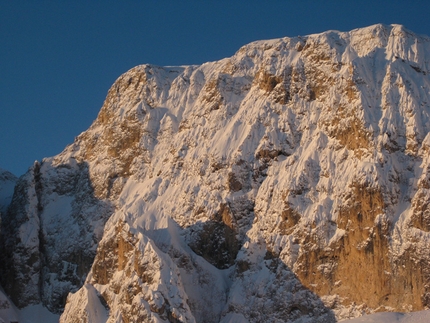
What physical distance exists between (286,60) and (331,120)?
1391 centimetres

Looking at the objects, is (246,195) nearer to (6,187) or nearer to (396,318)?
(396,318)

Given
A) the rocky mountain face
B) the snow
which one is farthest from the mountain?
the snow

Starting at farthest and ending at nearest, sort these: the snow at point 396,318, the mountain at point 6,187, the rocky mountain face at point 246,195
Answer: the mountain at point 6,187 < the rocky mountain face at point 246,195 < the snow at point 396,318

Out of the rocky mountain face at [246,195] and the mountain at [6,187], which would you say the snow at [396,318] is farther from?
the mountain at [6,187]

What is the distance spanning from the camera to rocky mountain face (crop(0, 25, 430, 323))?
119 meters

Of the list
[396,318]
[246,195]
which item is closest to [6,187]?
[246,195]

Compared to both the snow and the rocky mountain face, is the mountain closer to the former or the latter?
the rocky mountain face

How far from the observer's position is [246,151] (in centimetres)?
13438

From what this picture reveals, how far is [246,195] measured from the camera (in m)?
132

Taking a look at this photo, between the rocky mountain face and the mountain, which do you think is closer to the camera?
the rocky mountain face

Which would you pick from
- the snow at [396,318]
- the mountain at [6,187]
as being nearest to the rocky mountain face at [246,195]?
the snow at [396,318]

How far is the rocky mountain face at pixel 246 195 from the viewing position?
11894 cm

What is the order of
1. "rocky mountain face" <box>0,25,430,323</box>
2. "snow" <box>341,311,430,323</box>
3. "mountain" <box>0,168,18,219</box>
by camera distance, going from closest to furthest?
"snow" <box>341,311,430,323</box>
"rocky mountain face" <box>0,25,430,323</box>
"mountain" <box>0,168,18,219</box>

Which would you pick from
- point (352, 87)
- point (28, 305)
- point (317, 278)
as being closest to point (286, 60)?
point (352, 87)
